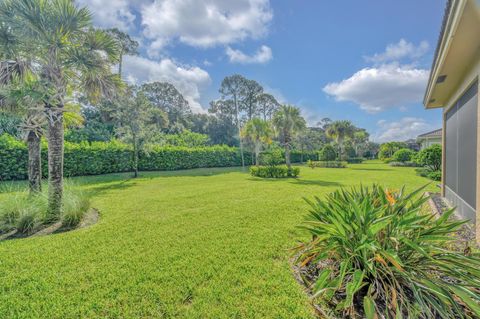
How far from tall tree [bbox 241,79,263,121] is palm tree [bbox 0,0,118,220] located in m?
36.4

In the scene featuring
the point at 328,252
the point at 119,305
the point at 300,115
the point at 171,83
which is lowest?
the point at 119,305

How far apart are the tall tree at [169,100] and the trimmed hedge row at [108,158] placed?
14309mm

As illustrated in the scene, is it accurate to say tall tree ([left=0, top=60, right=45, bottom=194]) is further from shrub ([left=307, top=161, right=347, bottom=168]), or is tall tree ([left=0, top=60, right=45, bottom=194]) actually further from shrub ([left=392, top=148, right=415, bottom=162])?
shrub ([left=392, top=148, right=415, bottom=162])

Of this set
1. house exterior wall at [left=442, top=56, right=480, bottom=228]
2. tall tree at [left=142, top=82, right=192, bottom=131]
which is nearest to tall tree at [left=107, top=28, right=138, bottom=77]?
tall tree at [left=142, top=82, right=192, bottom=131]

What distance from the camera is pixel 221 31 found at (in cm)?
970

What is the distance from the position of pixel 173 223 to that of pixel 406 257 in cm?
438

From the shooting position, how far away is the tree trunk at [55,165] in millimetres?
4977

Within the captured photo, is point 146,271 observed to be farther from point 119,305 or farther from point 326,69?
point 326,69

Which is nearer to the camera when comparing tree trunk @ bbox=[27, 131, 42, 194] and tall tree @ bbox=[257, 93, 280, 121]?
tree trunk @ bbox=[27, 131, 42, 194]

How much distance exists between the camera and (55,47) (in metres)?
5.14

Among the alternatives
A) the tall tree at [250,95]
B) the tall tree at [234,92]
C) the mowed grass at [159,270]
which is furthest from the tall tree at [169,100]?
the mowed grass at [159,270]

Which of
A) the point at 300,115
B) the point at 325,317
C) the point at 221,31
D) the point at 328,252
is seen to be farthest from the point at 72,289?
the point at 300,115

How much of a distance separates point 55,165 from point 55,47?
2.92 m

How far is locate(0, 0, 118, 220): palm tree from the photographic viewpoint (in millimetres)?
4887
